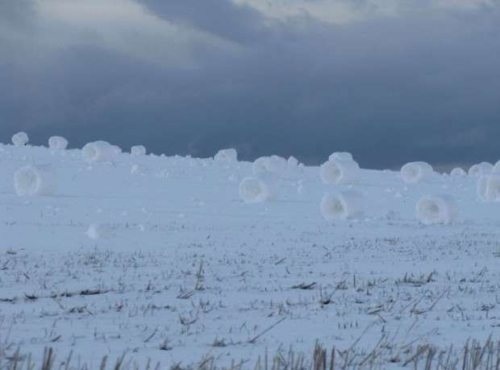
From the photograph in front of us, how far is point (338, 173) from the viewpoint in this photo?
4181 cm

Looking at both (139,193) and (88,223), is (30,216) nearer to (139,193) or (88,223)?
(88,223)

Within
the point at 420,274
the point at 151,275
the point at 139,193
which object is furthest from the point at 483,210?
the point at 151,275

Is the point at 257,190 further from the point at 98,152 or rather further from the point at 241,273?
the point at 241,273

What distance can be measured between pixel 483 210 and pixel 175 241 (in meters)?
15.3

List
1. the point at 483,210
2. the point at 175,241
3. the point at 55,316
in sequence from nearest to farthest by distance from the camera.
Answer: the point at 55,316
the point at 175,241
the point at 483,210

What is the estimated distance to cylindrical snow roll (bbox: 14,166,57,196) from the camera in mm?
31578

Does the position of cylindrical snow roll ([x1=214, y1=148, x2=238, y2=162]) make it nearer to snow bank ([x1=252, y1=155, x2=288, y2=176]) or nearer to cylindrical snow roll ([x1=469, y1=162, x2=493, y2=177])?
snow bank ([x1=252, y1=155, x2=288, y2=176])

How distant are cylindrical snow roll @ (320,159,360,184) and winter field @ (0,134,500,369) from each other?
282 cm

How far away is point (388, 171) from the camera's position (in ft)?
178

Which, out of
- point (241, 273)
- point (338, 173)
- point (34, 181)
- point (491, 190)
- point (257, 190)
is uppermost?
point (338, 173)

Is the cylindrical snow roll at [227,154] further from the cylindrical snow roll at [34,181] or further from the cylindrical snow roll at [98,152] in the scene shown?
the cylindrical snow roll at [34,181]

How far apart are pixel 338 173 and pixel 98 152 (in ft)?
38.5

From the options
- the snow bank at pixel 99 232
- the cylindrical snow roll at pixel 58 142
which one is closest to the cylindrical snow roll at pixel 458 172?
the cylindrical snow roll at pixel 58 142

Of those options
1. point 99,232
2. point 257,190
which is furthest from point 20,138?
point 99,232
